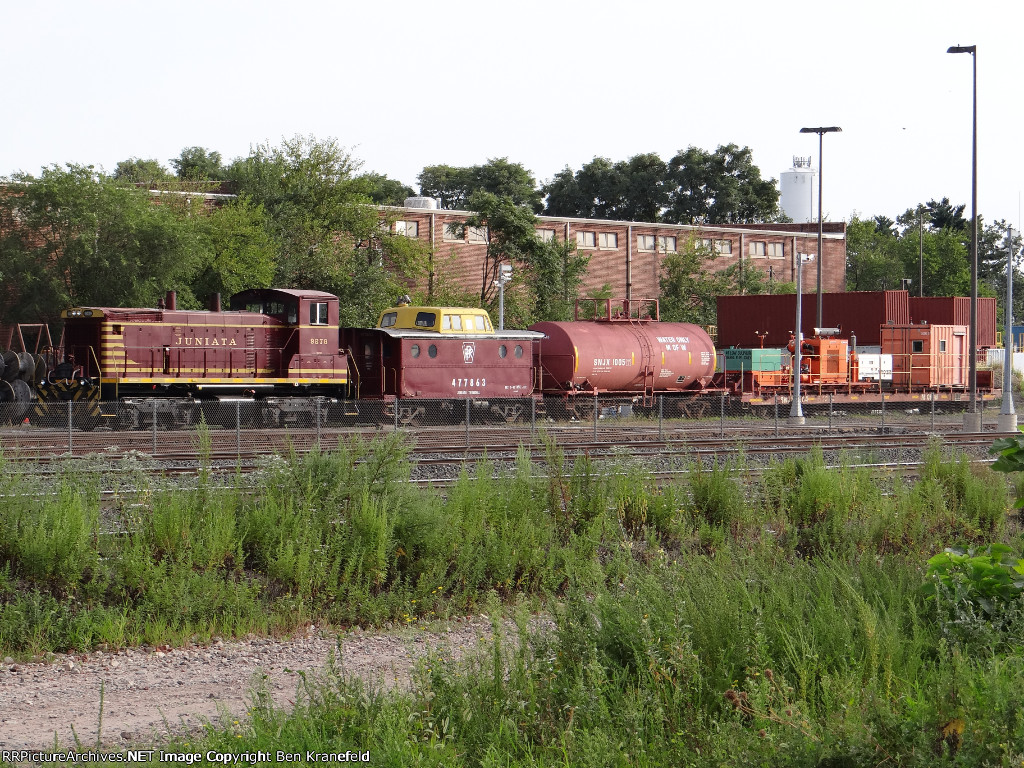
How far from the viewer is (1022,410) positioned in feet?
135

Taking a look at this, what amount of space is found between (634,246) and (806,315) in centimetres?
1749

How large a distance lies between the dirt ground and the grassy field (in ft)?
1.15

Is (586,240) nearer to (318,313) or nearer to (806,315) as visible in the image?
(806,315)

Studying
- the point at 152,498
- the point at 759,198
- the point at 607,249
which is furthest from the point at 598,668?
the point at 759,198

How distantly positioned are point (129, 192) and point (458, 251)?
19.5 m

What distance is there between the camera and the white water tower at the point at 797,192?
10756cm

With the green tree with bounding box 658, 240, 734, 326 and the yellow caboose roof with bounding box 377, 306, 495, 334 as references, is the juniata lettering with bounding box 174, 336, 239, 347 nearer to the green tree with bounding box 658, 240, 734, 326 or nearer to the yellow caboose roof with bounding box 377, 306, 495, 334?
the yellow caboose roof with bounding box 377, 306, 495, 334

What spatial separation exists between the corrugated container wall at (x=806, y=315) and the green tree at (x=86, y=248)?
83.2ft

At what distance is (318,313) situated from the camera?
27984 mm

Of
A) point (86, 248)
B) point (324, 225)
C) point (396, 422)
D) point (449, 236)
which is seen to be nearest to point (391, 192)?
point (449, 236)

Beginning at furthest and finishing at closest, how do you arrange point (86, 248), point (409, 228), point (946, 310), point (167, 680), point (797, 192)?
point (797, 192), point (409, 228), point (946, 310), point (86, 248), point (167, 680)

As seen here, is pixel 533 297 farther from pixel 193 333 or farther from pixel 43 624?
pixel 43 624

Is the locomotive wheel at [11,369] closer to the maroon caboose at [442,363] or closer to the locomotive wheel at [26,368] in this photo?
the locomotive wheel at [26,368]

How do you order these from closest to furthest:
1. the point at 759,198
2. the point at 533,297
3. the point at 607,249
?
the point at 533,297 → the point at 607,249 → the point at 759,198
